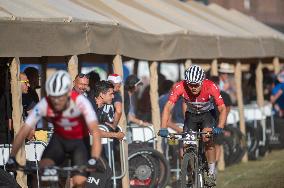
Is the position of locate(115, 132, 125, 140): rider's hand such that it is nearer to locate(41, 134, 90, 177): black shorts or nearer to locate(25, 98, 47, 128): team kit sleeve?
locate(41, 134, 90, 177): black shorts

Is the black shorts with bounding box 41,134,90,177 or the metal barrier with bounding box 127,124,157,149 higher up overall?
the metal barrier with bounding box 127,124,157,149

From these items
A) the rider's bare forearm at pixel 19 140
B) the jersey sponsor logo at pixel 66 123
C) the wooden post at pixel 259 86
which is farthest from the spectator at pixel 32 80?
the wooden post at pixel 259 86

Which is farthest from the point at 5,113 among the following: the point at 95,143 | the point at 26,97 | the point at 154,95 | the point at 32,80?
the point at 154,95

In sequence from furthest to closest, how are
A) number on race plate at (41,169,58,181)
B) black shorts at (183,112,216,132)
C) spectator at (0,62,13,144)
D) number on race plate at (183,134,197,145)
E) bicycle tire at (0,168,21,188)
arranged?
black shorts at (183,112,216,132) → spectator at (0,62,13,144) → number on race plate at (183,134,197,145) → bicycle tire at (0,168,21,188) → number on race plate at (41,169,58,181)

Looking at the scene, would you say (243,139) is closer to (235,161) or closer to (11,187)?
(235,161)

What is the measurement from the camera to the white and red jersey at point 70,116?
10.9 m

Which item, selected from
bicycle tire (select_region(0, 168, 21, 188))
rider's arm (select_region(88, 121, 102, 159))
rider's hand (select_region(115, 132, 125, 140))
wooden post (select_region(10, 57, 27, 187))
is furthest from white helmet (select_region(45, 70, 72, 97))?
rider's hand (select_region(115, 132, 125, 140))

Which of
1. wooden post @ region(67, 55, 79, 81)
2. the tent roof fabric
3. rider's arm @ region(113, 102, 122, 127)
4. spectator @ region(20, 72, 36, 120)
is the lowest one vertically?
rider's arm @ region(113, 102, 122, 127)

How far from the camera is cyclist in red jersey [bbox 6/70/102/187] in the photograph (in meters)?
10.6

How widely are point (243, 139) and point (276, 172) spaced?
2.21 meters

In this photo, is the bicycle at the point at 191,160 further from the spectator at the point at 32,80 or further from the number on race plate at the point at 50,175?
the number on race plate at the point at 50,175

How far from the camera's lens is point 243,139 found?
21938mm

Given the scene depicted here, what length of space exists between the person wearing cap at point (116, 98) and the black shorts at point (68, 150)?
155 inches

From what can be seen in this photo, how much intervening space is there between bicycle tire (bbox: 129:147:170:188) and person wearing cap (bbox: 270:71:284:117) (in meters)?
8.67
